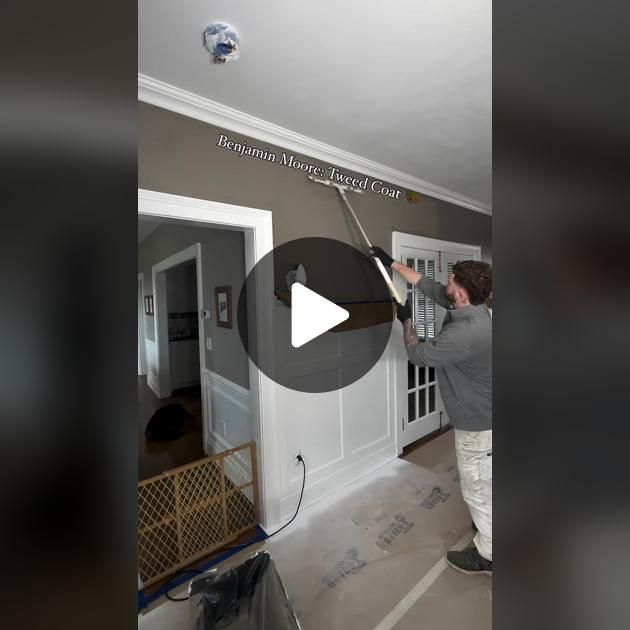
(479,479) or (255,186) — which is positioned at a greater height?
(255,186)

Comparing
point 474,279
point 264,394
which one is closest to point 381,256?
point 474,279

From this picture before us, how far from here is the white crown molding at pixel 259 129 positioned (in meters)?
1.33

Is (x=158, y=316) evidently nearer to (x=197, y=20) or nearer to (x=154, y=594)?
(x=154, y=594)

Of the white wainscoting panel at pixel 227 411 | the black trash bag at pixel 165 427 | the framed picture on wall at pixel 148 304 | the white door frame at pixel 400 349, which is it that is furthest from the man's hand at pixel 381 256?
the framed picture on wall at pixel 148 304

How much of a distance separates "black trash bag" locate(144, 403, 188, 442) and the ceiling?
2.75 m

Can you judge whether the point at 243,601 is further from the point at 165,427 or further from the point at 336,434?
the point at 165,427

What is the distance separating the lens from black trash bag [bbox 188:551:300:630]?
103cm

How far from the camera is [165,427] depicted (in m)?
Answer: 2.97

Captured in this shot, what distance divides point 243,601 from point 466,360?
1.28 m

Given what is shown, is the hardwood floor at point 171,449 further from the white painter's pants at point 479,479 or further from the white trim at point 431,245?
the white trim at point 431,245

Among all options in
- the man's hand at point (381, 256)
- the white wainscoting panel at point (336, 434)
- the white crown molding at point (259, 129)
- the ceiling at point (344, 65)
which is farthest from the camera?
the man's hand at point (381, 256)

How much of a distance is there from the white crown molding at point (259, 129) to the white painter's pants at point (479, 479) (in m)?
1.73
